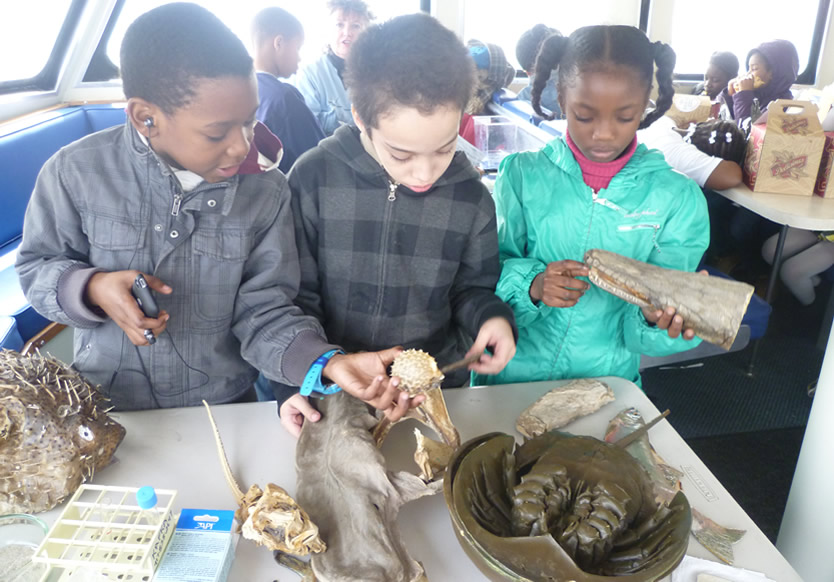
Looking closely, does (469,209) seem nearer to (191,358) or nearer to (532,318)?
(532,318)

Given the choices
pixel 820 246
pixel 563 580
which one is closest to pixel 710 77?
pixel 820 246

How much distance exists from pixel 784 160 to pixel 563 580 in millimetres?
2469

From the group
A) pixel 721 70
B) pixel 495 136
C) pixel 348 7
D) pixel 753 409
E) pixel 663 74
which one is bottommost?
pixel 753 409

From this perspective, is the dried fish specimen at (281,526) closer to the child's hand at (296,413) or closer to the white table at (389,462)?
the white table at (389,462)

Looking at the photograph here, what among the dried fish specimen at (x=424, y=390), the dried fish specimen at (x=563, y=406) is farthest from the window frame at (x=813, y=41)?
the dried fish specimen at (x=424, y=390)

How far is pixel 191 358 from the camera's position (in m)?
1.38

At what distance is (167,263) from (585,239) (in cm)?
105

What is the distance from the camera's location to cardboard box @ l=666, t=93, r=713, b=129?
12.7 feet

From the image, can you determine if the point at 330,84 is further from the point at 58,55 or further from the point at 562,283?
the point at 562,283

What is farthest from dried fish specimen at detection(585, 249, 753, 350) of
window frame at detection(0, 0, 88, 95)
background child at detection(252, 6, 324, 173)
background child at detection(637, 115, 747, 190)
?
window frame at detection(0, 0, 88, 95)

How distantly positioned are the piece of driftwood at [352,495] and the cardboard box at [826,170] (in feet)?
7.95

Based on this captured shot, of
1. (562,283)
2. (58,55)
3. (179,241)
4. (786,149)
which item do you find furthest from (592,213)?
(58,55)

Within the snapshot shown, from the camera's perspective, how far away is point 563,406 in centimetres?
132

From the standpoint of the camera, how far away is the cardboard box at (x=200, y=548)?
2.92 ft
